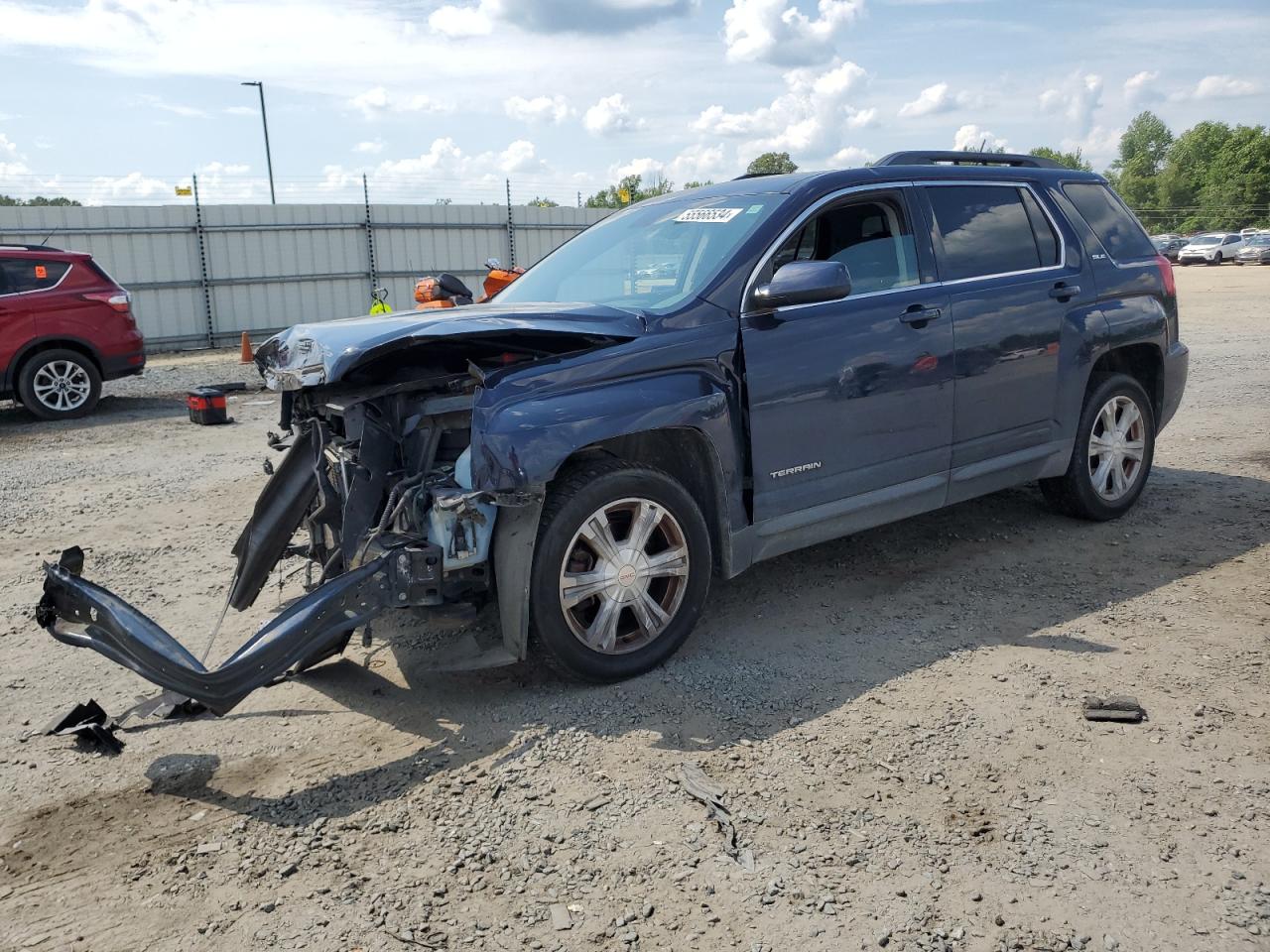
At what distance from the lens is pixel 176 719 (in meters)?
3.89

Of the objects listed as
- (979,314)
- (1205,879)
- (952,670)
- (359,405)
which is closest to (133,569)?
(359,405)

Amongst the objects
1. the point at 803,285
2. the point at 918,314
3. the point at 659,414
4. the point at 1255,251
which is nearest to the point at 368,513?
the point at 659,414

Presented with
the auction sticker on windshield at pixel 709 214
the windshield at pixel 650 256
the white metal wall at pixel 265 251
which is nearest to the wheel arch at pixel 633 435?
the windshield at pixel 650 256

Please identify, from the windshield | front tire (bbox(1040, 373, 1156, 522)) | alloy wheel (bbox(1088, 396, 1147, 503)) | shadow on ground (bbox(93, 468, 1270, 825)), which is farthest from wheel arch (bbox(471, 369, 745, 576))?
alloy wheel (bbox(1088, 396, 1147, 503))

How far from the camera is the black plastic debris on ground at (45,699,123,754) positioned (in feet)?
12.0

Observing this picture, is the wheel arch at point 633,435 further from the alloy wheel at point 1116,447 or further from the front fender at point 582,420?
the alloy wheel at point 1116,447

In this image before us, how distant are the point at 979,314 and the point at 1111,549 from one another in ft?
5.18

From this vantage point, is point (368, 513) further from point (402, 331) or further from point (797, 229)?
point (797, 229)

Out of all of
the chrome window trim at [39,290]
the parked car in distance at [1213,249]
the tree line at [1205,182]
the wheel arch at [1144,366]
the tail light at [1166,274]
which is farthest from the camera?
the tree line at [1205,182]

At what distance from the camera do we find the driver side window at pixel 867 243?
15.5 feet

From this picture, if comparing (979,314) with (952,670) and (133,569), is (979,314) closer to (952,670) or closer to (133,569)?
(952,670)

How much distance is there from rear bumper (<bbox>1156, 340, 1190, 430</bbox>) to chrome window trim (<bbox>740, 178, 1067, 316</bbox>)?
1.15 meters

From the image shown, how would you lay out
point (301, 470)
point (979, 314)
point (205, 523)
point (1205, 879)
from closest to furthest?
point (1205, 879), point (301, 470), point (979, 314), point (205, 523)

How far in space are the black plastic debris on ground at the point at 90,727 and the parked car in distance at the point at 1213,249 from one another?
49.5 meters
